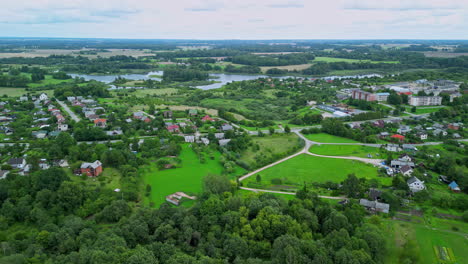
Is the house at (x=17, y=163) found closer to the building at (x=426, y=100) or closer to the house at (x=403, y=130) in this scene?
the house at (x=403, y=130)

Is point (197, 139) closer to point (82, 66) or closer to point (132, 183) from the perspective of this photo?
point (132, 183)

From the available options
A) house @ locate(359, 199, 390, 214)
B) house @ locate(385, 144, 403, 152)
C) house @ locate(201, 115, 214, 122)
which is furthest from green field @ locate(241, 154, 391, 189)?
house @ locate(201, 115, 214, 122)

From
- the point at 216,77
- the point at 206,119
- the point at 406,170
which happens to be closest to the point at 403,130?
the point at 406,170

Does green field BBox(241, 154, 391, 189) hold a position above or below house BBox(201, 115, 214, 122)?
below

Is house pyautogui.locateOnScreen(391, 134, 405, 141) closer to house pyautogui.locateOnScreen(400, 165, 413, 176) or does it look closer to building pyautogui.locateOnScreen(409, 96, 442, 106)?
house pyautogui.locateOnScreen(400, 165, 413, 176)

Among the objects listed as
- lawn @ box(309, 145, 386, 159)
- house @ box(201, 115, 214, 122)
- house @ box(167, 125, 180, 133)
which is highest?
house @ box(201, 115, 214, 122)

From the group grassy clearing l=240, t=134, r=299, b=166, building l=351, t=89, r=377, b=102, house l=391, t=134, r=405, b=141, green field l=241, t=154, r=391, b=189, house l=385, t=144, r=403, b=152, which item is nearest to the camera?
green field l=241, t=154, r=391, b=189

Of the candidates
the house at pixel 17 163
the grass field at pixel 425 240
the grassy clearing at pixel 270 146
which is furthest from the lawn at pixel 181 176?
the grass field at pixel 425 240
